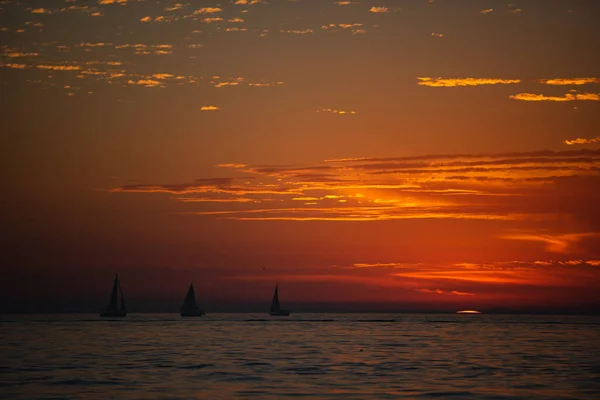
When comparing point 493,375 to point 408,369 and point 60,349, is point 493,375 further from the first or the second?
point 60,349

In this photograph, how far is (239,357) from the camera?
9712 centimetres

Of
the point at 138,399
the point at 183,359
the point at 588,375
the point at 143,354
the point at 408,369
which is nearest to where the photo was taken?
the point at 138,399

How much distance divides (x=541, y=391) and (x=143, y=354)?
2080 inches

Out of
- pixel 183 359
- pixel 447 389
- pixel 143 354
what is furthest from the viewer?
pixel 143 354

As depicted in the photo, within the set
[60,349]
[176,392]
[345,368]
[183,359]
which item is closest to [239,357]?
[183,359]

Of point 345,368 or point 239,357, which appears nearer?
point 345,368

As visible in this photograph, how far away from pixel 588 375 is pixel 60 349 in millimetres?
68357

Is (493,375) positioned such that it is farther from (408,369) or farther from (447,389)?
(447,389)

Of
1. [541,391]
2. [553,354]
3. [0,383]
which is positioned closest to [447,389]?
[541,391]

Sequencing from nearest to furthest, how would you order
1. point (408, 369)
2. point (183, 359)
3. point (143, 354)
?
point (408, 369), point (183, 359), point (143, 354)

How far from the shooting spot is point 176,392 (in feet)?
201

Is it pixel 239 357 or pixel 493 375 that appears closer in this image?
pixel 493 375

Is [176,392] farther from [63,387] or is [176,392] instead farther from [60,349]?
[60,349]

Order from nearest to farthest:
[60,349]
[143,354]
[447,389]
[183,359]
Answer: [447,389] → [183,359] → [143,354] → [60,349]
